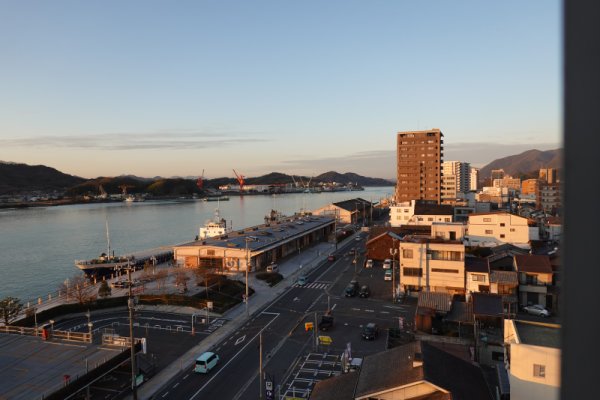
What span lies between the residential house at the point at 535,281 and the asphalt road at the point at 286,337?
139 inches

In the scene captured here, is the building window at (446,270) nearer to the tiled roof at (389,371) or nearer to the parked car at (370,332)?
the parked car at (370,332)

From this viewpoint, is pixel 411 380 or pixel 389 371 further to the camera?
pixel 389 371

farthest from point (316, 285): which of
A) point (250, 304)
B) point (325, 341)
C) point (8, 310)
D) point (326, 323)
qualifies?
point (8, 310)

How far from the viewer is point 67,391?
6.39 meters

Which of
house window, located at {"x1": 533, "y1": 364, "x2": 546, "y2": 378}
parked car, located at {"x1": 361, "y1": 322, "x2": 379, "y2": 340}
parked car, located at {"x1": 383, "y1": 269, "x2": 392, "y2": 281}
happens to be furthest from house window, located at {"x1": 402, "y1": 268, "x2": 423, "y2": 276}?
house window, located at {"x1": 533, "y1": 364, "x2": 546, "y2": 378}

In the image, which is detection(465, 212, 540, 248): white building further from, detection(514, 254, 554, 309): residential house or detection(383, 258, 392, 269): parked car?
detection(514, 254, 554, 309): residential house

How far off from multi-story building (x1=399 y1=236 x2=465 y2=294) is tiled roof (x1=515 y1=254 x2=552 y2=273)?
1635mm

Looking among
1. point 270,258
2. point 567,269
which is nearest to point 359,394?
point 567,269

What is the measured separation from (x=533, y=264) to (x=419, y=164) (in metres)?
26.7

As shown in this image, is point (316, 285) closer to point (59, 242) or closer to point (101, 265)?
point (101, 265)

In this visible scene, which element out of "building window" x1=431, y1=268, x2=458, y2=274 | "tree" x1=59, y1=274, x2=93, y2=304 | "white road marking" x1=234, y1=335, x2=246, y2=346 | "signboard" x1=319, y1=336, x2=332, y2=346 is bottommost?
"white road marking" x1=234, y1=335, x2=246, y2=346

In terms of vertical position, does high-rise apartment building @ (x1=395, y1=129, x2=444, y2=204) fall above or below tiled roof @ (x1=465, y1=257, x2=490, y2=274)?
above

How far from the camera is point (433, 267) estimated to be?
13172 millimetres

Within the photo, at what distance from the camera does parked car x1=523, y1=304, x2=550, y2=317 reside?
1114cm
